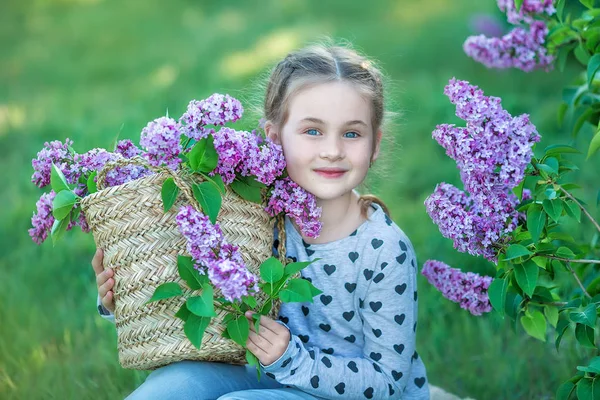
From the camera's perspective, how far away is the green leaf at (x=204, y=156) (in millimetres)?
2203

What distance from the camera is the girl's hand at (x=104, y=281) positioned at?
7.77 feet

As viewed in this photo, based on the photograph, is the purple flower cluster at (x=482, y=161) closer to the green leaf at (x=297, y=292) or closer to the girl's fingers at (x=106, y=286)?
the green leaf at (x=297, y=292)

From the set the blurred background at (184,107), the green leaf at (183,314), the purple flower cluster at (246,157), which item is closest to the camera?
the green leaf at (183,314)

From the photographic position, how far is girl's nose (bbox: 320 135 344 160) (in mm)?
2473

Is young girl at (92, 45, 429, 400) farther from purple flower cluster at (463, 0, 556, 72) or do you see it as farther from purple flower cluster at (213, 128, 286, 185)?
purple flower cluster at (463, 0, 556, 72)

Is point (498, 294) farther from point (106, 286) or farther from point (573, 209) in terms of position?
point (106, 286)

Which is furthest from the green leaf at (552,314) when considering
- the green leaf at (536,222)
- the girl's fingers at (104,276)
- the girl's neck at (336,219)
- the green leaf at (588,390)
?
the girl's fingers at (104,276)

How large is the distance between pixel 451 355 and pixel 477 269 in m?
0.70

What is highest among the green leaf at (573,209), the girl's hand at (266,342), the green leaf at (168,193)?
the green leaf at (168,193)

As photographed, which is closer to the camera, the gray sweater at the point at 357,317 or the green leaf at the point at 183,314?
the green leaf at the point at 183,314

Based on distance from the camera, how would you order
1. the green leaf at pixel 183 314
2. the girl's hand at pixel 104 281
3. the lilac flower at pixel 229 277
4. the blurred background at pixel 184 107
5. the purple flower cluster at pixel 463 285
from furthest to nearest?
the blurred background at pixel 184 107
the purple flower cluster at pixel 463 285
the girl's hand at pixel 104 281
the green leaf at pixel 183 314
the lilac flower at pixel 229 277

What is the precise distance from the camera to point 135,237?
226 centimetres

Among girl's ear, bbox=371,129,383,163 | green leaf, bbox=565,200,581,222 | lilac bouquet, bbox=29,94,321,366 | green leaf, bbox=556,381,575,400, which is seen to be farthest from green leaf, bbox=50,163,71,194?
green leaf, bbox=556,381,575,400

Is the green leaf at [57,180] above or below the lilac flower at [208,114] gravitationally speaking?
below
